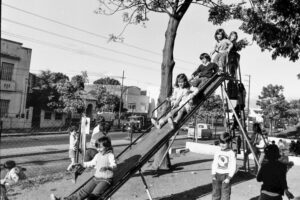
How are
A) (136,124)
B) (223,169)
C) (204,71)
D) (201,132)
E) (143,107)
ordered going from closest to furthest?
(223,169) → (204,71) → (201,132) → (136,124) → (143,107)

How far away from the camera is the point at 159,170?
1254 centimetres

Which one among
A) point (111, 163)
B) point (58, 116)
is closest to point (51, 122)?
point (58, 116)

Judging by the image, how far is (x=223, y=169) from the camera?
22.2 ft

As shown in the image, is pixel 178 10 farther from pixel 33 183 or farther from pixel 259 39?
pixel 33 183

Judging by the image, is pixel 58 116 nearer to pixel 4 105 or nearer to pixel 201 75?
pixel 4 105

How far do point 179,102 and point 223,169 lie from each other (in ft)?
8.03

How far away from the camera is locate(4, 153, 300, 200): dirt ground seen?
873cm

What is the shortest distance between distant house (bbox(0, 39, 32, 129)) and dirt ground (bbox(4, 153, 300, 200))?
879 inches

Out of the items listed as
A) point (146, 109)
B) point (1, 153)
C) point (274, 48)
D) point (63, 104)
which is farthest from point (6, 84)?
point (146, 109)

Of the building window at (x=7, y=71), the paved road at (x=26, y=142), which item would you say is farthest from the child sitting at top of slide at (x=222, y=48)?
the building window at (x=7, y=71)

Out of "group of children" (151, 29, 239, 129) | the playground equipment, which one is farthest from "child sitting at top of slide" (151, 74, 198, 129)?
the playground equipment

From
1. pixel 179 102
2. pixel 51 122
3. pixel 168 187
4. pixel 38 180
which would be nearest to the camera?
pixel 179 102

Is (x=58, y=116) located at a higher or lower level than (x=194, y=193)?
higher

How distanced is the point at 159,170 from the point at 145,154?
5467 millimetres
